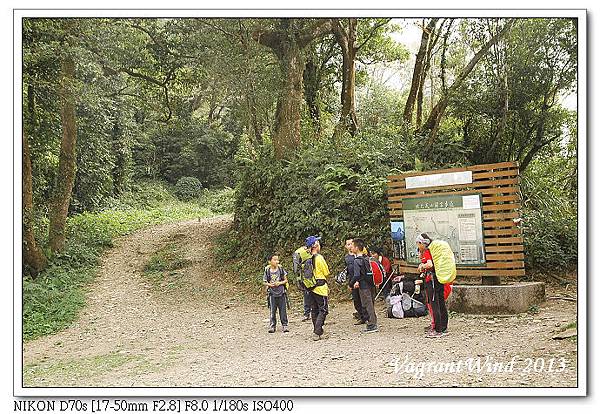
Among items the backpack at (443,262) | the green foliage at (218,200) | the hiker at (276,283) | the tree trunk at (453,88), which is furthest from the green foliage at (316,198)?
the green foliage at (218,200)

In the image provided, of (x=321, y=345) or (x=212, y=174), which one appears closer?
(x=321, y=345)

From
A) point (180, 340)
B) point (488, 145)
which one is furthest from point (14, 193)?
point (488, 145)

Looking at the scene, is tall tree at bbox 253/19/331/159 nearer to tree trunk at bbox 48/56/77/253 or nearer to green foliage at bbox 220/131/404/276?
green foliage at bbox 220/131/404/276

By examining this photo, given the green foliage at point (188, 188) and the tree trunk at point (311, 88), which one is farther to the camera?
the green foliage at point (188, 188)

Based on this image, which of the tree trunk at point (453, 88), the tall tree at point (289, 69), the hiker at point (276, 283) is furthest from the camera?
the tall tree at point (289, 69)

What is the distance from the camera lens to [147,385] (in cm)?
721

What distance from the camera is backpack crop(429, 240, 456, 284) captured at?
823 cm

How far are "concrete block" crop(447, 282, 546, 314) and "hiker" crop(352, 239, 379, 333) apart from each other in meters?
1.52

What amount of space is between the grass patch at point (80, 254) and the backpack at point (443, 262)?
23.8 ft

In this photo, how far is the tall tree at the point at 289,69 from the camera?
49.9ft

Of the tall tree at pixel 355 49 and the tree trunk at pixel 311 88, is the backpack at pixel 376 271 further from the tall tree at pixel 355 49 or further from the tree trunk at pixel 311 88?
the tree trunk at pixel 311 88

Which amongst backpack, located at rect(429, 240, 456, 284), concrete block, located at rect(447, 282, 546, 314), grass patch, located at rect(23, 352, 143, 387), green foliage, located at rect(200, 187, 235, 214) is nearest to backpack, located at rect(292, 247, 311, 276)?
backpack, located at rect(429, 240, 456, 284)
